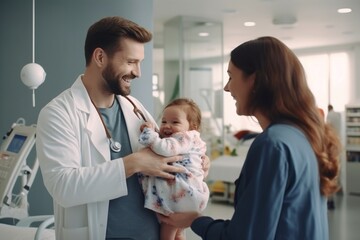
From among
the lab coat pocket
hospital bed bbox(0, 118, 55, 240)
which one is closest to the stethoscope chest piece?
the lab coat pocket

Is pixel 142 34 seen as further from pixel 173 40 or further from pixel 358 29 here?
pixel 358 29

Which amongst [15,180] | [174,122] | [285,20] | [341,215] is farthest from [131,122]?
[285,20]

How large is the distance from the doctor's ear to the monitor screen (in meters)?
1.32

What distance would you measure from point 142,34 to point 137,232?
26.3 inches

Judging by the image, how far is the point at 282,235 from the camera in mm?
1135

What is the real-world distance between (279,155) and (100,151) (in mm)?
622

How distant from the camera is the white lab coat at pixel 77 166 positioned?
4.39 feet

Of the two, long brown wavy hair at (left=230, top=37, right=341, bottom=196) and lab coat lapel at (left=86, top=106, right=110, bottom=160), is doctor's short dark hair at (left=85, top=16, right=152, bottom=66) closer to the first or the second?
lab coat lapel at (left=86, top=106, right=110, bottom=160)

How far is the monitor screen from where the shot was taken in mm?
2635

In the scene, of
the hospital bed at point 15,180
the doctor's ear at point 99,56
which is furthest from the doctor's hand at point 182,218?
the hospital bed at point 15,180

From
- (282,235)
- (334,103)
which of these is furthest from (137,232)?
(334,103)

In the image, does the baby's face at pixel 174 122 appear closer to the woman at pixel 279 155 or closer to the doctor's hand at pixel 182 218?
the doctor's hand at pixel 182 218

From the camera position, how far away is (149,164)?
1.41 m

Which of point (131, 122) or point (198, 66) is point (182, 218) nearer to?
point (131, 122)
